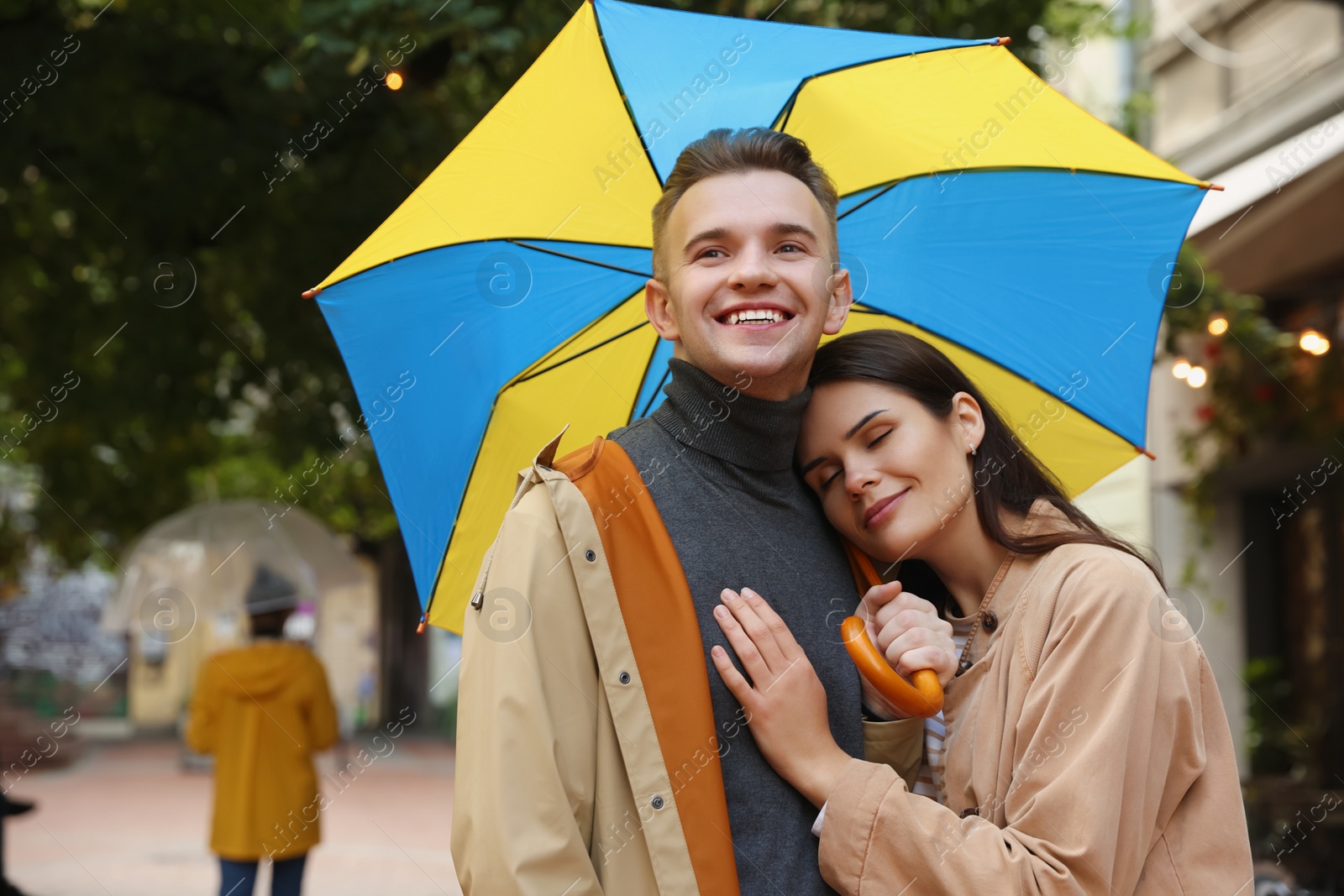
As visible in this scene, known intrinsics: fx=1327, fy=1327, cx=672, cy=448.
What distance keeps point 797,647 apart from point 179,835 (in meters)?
13.9

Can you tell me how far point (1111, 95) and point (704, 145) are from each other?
34.6 feet

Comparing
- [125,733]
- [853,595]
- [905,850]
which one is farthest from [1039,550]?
[125,733]

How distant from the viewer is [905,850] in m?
2.05

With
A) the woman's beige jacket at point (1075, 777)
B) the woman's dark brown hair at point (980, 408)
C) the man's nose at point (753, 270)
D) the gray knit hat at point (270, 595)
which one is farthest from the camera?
the gray knit hat at point (270, 595)

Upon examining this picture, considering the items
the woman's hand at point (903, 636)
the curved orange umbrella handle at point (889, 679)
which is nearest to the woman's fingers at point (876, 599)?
the woman's hand at point (903, 636)

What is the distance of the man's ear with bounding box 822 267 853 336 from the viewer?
2422mm

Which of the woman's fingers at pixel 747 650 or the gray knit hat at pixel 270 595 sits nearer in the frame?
the woman's fingers at pixel 747 650

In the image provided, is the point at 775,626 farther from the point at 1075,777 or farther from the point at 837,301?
the point at 837,301

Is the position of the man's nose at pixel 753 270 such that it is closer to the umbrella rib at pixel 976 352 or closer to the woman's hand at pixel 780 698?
the woman's hand at pixel 780 698

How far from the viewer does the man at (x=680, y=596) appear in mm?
1893

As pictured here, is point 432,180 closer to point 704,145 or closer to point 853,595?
point 704,145

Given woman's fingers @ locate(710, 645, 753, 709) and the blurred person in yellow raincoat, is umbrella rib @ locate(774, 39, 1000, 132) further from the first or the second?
the blurred person in yellow raincoat

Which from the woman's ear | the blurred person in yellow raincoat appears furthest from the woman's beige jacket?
the blurred person in yellow raincoat

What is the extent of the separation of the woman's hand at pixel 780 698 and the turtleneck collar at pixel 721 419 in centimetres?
29
